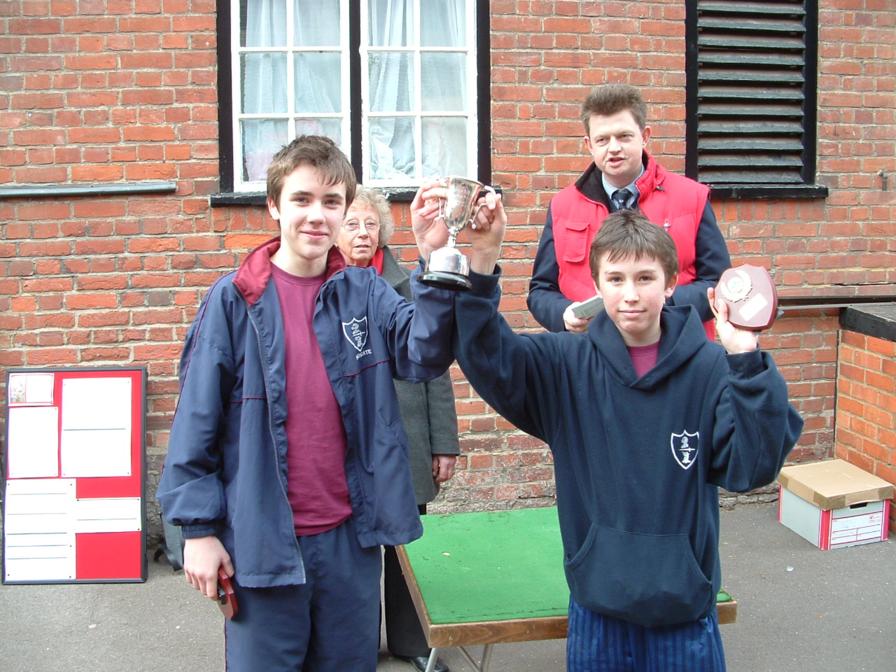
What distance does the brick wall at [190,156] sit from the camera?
15.3 feet

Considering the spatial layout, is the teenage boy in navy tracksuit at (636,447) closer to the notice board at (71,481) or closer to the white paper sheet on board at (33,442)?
the notice board at (71,481)

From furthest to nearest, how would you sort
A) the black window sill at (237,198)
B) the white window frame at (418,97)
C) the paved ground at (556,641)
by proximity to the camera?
the white window frame at (418,97), the black window sill at (237,198), the paved ground at (556,641)

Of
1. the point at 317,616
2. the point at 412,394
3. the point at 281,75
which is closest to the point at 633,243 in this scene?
the point at 317,616

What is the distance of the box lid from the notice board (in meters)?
3.27

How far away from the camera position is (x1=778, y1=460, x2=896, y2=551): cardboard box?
484 cm

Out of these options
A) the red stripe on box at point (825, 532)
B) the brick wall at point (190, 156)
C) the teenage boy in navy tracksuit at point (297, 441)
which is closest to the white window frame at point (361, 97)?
the brick wall at point (190, 156)

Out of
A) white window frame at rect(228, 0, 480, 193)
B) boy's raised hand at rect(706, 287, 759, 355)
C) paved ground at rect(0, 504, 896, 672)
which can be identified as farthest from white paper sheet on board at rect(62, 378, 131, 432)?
boy's raised hand at rect(706, 287, 759, 355)

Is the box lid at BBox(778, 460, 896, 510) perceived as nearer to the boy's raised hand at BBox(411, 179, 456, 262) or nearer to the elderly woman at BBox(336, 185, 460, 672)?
the elderly woman at BBox(336, 185, 460, 672)

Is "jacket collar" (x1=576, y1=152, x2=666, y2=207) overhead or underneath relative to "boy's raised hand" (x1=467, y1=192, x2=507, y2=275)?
overhead

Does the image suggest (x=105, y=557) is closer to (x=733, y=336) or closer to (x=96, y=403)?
(x=96, y=403)

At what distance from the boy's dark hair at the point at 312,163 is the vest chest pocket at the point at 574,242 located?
3.19ft

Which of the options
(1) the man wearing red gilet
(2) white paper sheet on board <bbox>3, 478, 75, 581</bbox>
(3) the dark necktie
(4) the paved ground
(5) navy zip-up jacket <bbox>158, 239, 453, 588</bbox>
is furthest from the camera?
(2) white paper sheet on board <bbox>3, 478, 75, 581</bbox>

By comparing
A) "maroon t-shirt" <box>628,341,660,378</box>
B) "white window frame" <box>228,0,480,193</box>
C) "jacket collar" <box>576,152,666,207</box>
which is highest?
"white window frame" <box>228,0,480,193</box>

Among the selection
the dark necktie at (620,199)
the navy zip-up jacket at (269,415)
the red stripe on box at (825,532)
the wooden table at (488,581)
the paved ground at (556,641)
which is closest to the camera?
the navy zip-up jacket at (269,415)
